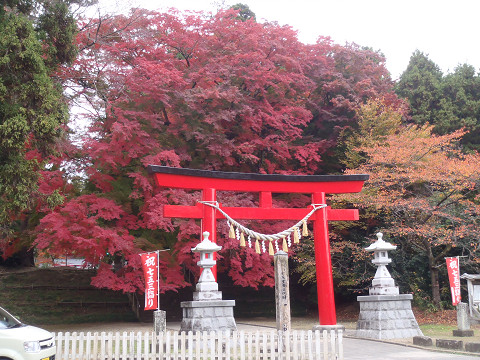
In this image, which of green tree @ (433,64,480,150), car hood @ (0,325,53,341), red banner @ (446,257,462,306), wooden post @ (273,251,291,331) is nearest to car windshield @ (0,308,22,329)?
car hood @ (0,325,53,341)

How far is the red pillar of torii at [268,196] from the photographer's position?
40.2 ft

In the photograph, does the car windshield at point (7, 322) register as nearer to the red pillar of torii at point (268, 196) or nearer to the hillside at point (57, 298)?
the red pillar of torii at point (268, 196)

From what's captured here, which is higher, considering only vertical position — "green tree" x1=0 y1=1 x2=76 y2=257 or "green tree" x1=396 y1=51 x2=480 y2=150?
"green tree" x1=396 y1=51 x2=480 y2=150

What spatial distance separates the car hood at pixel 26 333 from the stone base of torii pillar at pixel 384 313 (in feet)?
28.2

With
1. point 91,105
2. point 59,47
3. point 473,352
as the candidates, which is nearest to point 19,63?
point 59,47

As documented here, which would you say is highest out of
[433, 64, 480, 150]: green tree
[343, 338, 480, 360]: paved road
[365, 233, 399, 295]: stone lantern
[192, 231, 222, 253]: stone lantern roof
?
[433, 64, 480, 150]: green tree

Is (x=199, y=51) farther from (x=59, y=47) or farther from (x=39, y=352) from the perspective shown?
(x=39, y=352)

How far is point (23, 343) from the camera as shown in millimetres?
6820

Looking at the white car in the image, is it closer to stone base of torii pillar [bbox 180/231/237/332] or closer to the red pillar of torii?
stone base of torii pillar [bbox 180/231/237/332]

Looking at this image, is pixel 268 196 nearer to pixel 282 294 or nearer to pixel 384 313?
pixel 384 313

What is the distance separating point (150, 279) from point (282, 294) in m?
4.22

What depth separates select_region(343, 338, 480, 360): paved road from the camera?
359 inches

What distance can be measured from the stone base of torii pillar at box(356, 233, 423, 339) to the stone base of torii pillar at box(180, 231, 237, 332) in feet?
13.4

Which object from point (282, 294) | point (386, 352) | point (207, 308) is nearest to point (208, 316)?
point (207, 308)
